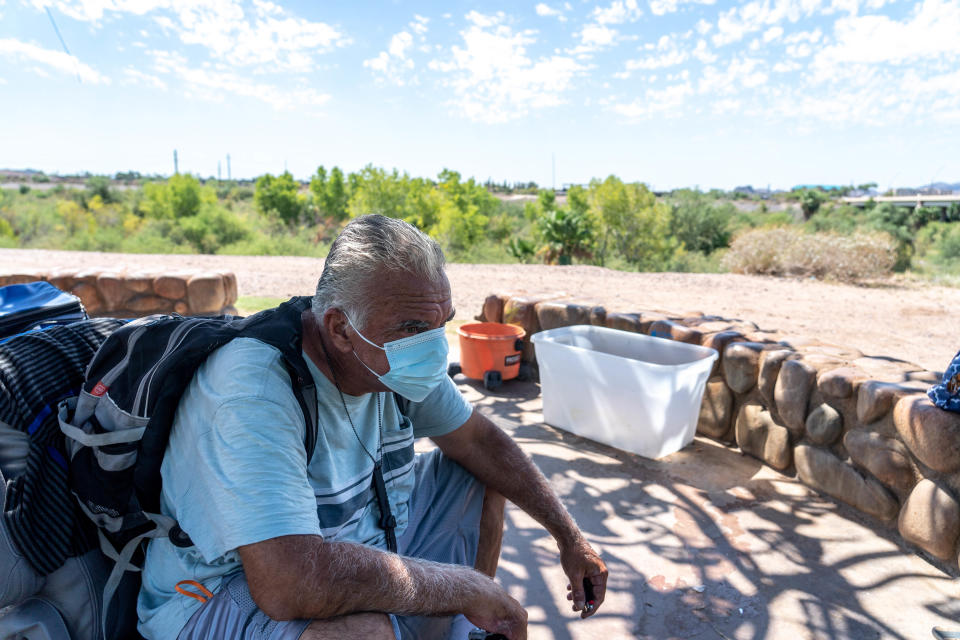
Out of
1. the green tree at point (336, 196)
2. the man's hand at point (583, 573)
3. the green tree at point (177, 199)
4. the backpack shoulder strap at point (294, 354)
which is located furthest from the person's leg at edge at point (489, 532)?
the green tree at point (336, 196)

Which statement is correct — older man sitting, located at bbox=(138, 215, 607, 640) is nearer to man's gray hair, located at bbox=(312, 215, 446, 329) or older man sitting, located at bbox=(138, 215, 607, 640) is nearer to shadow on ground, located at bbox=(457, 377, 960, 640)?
man's gray hair, located at bbox=(312, 215, 446, 329)

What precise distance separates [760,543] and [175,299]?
539 cm

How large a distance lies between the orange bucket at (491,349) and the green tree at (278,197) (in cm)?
3527

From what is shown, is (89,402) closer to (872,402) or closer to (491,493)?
(491,493)

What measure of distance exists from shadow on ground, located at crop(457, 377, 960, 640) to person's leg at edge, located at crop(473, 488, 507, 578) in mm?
486

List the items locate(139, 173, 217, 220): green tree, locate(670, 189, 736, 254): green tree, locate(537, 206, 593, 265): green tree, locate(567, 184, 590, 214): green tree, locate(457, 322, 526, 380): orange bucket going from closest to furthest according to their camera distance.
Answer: locate(457, 322, 526, 380): orange bucket
locate(537, 206, 593, 265): green tree
locate(567, 184, 590, 214): green tree
locate(670, 189, 736, 254): green tree
locate(139, 173, 217, 220): green tree

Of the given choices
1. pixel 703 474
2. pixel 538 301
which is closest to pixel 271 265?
pixel 538 301

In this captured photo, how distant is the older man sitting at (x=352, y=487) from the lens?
1084 mm

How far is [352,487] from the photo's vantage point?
141cm

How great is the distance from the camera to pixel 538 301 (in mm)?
4734

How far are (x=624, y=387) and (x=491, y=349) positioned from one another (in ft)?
4.10

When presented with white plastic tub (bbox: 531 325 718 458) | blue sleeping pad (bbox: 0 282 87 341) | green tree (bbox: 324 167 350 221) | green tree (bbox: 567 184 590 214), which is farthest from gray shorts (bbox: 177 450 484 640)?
green tree (bbox: 324 167 350 221)

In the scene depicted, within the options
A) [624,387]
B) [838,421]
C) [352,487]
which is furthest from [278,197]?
[352,487]

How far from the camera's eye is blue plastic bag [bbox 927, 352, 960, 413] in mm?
2314
